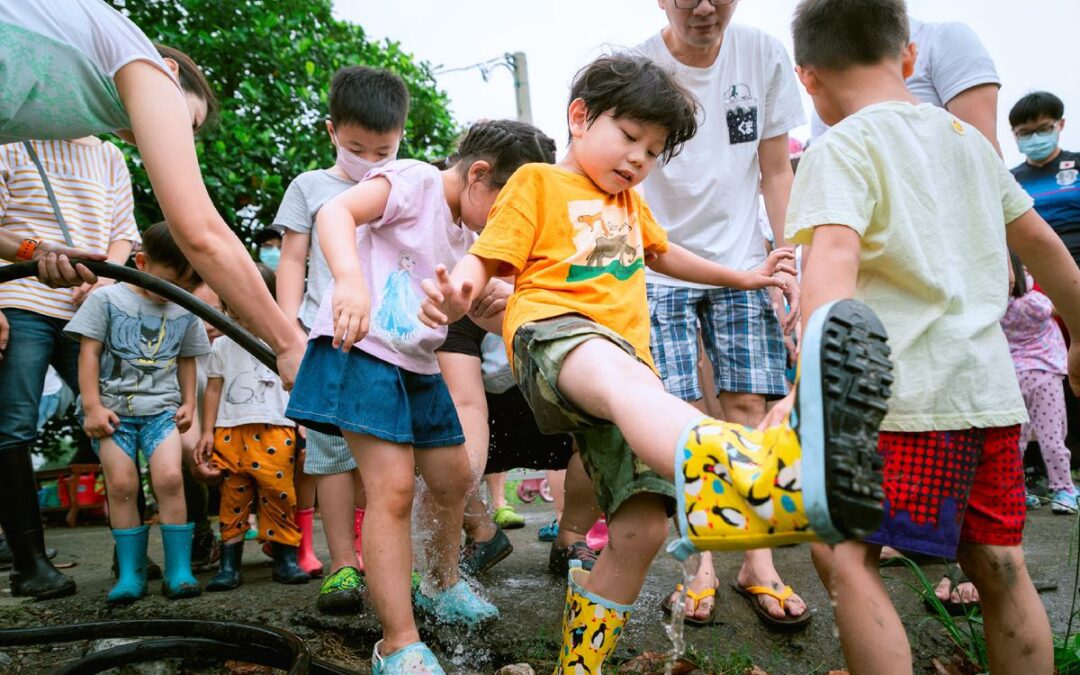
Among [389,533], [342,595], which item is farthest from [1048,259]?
[342,595]

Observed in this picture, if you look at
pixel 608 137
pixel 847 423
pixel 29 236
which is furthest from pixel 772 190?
pixel 29 236

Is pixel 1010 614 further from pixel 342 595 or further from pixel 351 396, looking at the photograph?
pixel 342 595

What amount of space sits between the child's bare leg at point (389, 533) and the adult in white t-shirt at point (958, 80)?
1.80 meters

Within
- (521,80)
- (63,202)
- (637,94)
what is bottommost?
(63,202)

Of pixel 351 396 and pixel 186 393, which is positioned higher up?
pixel 351 396

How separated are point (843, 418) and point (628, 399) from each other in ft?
1.52

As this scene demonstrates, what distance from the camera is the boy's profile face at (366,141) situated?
320cm

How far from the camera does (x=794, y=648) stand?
260 centimetres

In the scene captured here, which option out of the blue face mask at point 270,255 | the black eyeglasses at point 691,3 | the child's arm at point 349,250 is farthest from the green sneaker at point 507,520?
the black eyeglasses at point 691,3

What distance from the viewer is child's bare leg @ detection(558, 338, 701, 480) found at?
154 centimetres

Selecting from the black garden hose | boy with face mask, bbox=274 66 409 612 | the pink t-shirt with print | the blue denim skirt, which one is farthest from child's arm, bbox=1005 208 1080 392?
boy with face mask, bbox=274 66 409 612

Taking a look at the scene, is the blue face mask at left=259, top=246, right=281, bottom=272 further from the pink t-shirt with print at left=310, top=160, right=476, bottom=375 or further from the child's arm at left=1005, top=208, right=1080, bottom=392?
the child's arm at left=1005, top=208, right=1080, bottom=392

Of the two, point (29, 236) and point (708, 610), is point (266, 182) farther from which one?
point (708, 610)

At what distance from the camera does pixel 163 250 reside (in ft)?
11.3
